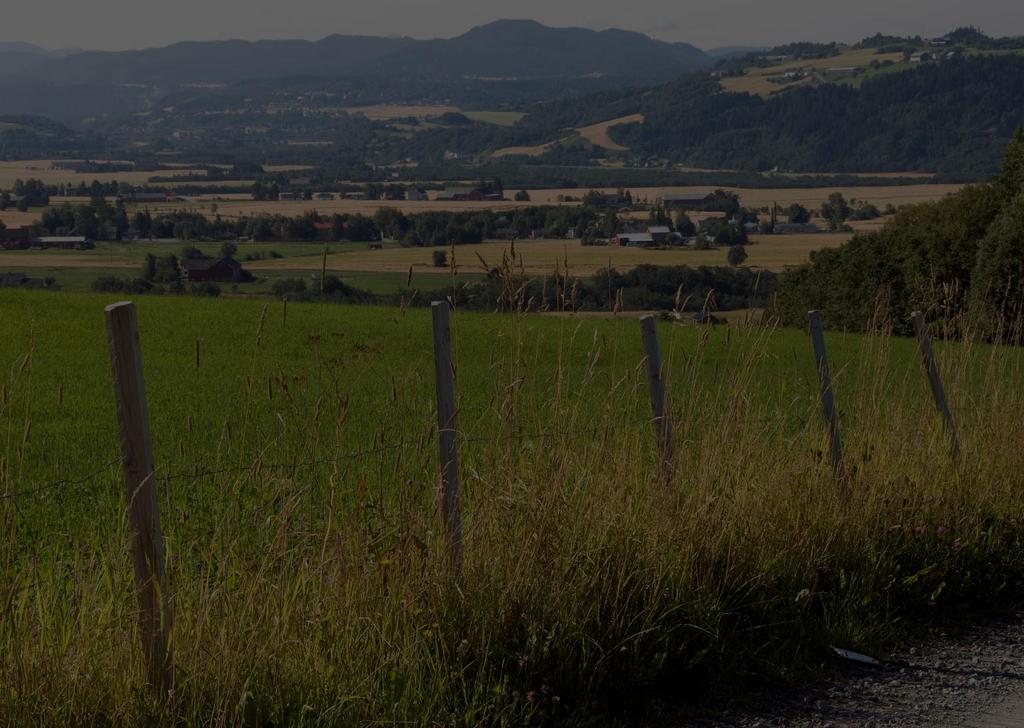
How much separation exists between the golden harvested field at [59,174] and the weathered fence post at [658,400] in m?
140

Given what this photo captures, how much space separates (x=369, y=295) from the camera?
3569cm

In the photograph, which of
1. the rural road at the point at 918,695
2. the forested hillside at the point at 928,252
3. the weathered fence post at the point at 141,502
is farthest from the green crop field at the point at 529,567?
the forested hillside at the point at 928,252

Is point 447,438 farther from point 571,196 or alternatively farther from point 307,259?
point 571,196

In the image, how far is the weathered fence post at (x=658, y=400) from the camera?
6.28 meters

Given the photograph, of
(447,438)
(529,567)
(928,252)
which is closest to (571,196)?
(928,252)

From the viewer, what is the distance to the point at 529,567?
527 centimetres

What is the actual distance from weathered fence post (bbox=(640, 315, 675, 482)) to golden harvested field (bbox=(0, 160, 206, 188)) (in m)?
140

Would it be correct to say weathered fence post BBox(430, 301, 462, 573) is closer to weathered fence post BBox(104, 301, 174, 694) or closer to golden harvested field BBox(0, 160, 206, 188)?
weathered fence post BBox(104, 301, 174, 694)

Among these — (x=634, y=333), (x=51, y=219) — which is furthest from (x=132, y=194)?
(x=634, y=333)

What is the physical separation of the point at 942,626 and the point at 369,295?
1190 inches

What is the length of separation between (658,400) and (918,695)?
1.94 m

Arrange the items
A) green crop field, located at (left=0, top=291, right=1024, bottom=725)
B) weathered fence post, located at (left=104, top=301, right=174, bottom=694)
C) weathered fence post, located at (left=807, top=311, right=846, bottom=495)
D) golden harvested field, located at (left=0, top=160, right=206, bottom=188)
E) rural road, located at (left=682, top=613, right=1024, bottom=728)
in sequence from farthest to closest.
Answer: golden harvested field, located at (left=0, top=160, right=206, bottom=188)
weathered fence post, located at (left=807, top=311, right=846, bottom=495)
rural road, located at (left=682, top=613, right=1024, bottom=728)
green crop field, located at (left=0, top=291, right=1024, bottom=725)
weathered fence post, located at (left=104, top=301, right=174, bottom=694)

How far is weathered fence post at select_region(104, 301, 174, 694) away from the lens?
14.0ft

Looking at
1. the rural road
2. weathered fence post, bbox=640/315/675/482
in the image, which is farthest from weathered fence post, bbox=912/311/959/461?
weathered fence post, bbox=640/315/675/482
